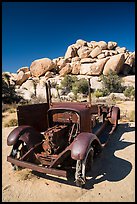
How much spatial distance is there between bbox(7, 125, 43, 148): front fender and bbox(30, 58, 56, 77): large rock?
33.3 m

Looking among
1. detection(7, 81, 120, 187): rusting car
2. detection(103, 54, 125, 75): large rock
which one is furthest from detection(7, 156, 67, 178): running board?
detection(103, 54, 125, 75): large rock

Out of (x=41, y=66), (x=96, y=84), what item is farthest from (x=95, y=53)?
(x=96, y=84)

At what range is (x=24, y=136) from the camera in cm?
525

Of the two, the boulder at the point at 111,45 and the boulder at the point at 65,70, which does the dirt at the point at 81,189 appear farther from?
the boulder at the point at 111,45

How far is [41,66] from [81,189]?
3549 cm

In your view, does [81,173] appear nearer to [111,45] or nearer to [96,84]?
[96,84]

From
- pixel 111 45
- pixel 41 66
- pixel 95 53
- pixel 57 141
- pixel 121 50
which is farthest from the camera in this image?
pixel 111 45

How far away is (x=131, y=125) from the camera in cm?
906

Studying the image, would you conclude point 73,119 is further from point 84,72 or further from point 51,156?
point 84,72

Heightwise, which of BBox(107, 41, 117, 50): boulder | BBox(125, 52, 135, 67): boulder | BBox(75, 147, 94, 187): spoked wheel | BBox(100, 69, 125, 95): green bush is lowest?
BBox(75, 147, 94, 187): spoked wheel

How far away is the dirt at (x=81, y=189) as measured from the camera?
13.1 ft

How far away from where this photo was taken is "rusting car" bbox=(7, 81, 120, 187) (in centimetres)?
421

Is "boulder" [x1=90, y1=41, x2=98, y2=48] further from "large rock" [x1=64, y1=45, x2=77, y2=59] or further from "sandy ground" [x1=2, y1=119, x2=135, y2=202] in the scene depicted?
"sandy ground" [x1=2, y1=119, x2=135, y2=202]

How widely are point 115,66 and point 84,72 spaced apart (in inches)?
222
